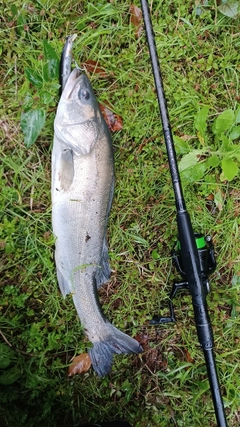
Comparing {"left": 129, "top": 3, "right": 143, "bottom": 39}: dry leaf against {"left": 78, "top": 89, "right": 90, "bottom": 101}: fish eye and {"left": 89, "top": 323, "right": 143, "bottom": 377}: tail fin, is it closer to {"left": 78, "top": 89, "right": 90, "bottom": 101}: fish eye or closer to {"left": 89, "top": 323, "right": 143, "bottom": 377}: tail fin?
{"left": 78, "top": 89, "right": 90, "bottom": 101}: fish eye

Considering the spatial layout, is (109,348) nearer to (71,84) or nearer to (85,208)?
(85,208)

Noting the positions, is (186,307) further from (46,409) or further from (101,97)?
(101,97)

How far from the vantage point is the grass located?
2.78 metres

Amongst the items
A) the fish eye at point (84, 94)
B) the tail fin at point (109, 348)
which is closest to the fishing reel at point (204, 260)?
the tail fin at point (109, 348)

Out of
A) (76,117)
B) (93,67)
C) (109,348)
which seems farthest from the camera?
(93,67)

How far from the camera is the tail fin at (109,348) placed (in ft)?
8.95

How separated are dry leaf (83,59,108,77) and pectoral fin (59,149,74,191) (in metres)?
0.69

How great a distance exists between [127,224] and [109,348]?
81cm

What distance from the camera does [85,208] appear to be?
8.56 feet

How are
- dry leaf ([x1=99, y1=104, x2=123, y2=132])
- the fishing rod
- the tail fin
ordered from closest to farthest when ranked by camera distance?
the fishing rod
the tail fin
dry leaf ([x1=99, y1=104, x2=123, y2=132])

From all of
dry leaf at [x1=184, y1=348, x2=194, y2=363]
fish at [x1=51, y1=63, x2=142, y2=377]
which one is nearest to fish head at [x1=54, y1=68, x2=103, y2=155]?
fish at [x1=51, y1=63, x2=142, y2=377]

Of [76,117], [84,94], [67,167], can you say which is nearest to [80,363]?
[67,167]

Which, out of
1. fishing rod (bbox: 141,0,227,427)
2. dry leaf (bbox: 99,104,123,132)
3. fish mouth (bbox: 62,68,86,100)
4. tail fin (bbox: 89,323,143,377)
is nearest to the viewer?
fishing rod (bbox: 141,0,227,427)

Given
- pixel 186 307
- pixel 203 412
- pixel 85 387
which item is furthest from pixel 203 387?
pixel 85 387
